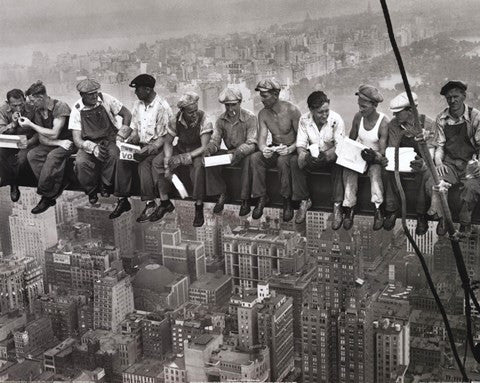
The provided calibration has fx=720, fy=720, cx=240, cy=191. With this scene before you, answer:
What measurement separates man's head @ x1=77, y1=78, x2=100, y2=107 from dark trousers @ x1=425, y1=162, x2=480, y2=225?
345 centimetres

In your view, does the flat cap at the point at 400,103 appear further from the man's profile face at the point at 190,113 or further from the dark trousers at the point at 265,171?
the man's profile face at the point at 190,113

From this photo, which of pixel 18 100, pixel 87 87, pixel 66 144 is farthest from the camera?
pixel 18 100

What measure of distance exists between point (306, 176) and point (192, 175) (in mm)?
1165

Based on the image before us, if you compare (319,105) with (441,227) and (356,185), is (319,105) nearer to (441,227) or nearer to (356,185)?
(356,185)

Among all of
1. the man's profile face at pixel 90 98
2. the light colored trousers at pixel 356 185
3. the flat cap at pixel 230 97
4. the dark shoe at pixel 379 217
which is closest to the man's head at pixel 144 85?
the man's profile face at pixel 90 98

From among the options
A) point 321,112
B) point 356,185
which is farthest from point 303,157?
point 356,185

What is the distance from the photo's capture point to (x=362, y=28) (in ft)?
44.1

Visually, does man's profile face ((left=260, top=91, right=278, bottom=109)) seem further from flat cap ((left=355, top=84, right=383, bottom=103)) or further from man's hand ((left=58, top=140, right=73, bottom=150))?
man's hand ((left=58, top=140, right=73, bottom=150))

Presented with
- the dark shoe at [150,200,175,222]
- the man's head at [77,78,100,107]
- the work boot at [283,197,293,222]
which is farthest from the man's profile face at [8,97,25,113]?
the work boot at [283,197,293,222]

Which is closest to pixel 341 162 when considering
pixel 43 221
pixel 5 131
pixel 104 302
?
pixel 5 131

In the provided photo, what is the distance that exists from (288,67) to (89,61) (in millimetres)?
6278

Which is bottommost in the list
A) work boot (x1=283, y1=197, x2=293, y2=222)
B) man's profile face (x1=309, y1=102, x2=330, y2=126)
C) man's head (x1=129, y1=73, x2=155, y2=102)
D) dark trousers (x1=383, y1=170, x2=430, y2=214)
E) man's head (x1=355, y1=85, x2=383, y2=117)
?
work boot (x1=283, y1=197, x2=293, y2=222)

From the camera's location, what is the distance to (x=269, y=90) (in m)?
6.84

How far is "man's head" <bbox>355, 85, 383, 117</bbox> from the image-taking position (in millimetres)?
6344
